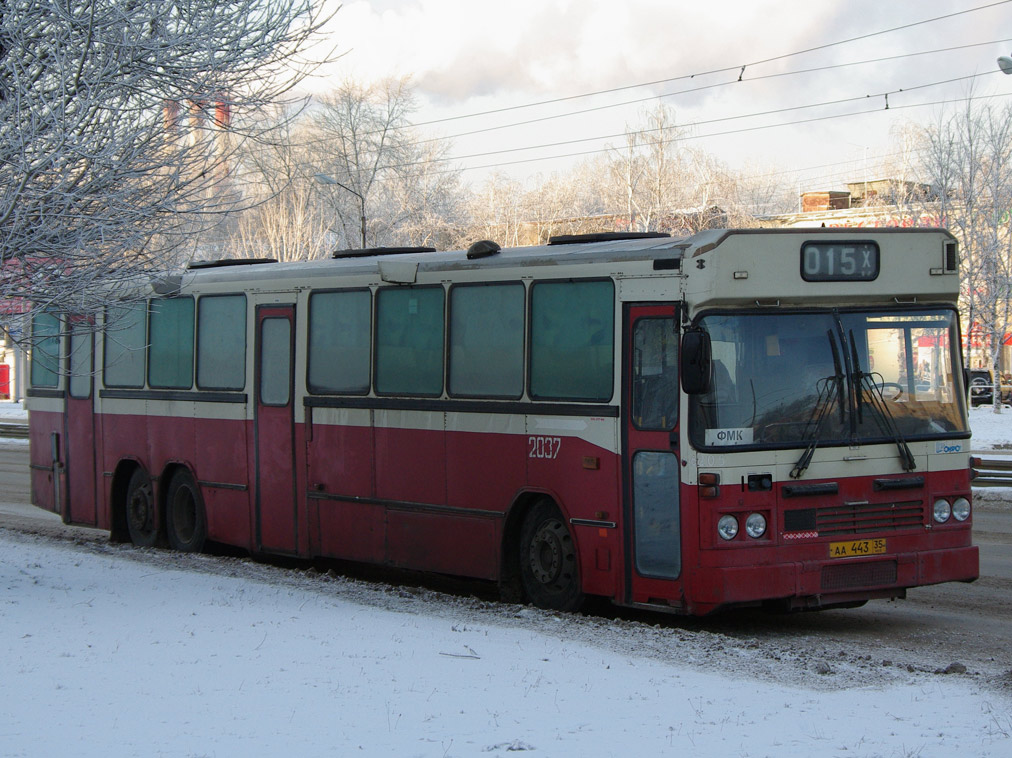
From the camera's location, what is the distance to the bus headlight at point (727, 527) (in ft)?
29.0

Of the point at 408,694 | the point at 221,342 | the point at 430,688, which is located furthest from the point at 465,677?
the point at 221,342

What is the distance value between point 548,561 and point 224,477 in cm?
468

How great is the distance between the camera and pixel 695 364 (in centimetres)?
869

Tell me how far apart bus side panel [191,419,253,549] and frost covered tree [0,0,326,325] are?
2720mm

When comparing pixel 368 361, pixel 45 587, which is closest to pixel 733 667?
pixel 368 361

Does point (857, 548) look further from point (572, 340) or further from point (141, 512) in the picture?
point (141, 512)

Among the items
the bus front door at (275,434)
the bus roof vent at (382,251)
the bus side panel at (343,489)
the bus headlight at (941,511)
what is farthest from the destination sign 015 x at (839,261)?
the bus front door at (275,434)

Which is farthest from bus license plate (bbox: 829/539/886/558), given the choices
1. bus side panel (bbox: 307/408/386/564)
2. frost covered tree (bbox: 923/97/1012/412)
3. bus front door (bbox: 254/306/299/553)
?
frost covered tree (bbox: 923/97/1012/412)

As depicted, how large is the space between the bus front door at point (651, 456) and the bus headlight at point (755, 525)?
48 centimetres

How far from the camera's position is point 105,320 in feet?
44.6

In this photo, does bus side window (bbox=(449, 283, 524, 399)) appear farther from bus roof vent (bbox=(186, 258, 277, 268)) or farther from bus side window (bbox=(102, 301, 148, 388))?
bus side window (bbox=(102, 301, 148, 388))

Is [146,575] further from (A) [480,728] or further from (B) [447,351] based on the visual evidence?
(A) [480,728]

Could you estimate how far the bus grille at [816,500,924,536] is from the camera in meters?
9.09

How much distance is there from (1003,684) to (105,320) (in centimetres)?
962
